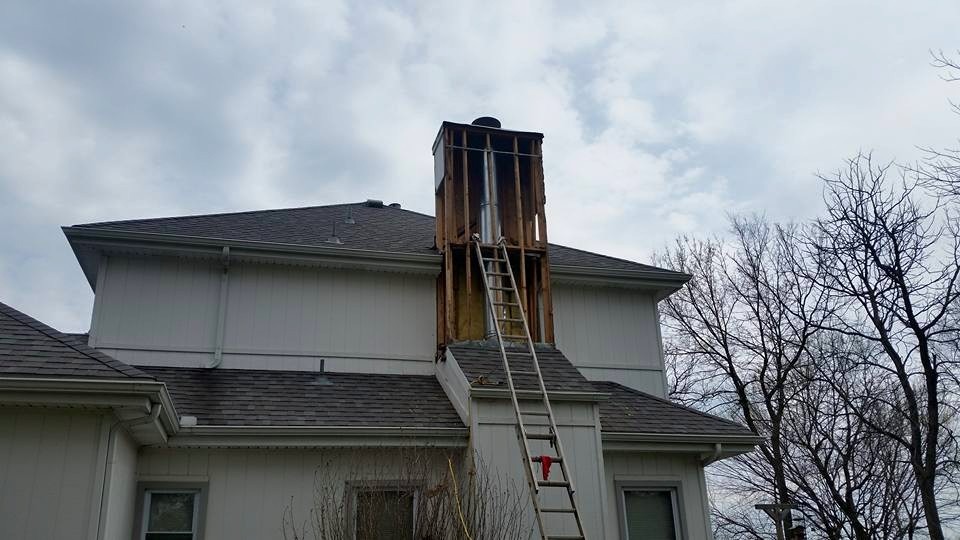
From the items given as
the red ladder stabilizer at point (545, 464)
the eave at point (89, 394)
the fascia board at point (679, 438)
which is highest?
the eave at point (89, 394)

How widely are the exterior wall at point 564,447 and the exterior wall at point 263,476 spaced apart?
708mm

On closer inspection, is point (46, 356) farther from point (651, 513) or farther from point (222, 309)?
point (651, 513)

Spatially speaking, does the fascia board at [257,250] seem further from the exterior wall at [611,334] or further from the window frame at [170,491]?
the window frame at [170,491]

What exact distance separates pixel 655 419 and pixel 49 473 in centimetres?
677

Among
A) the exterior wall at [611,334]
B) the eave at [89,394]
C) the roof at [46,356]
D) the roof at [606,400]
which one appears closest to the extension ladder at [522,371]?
the roof at [606,400]

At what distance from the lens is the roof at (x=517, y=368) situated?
854cm

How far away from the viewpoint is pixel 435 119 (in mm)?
12234

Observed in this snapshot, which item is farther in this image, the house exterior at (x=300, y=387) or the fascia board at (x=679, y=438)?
the fascia board at (x=679, y=438)

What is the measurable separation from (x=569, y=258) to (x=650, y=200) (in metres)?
8.70

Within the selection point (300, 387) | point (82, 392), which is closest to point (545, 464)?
point (300, 387)

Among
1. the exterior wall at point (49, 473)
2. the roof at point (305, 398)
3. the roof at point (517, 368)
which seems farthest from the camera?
the roof at point (517, 368)

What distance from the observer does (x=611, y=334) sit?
37.4 ft

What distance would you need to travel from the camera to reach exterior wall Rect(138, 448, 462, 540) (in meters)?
7.67

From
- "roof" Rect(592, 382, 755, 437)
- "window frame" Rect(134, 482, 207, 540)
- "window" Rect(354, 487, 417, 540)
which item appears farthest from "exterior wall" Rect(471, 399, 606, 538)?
"window frame" Rect(134, 482, 207, 540)
